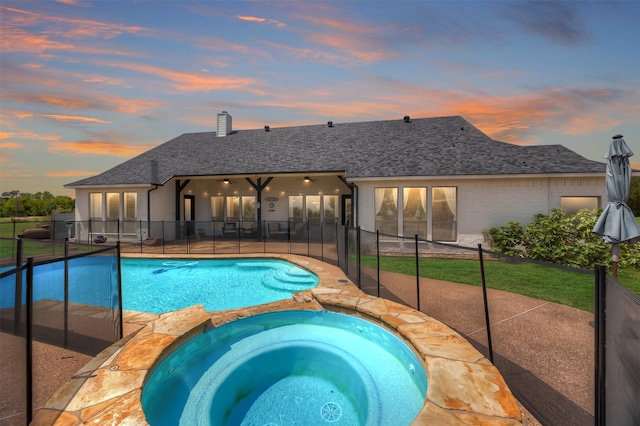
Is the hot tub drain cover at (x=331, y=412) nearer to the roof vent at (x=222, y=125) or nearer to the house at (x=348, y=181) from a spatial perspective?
the house at (x=348, y=181)

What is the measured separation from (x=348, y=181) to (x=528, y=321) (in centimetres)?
943

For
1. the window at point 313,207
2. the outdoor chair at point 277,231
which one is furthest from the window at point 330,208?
the outdoor chair at point 277,231

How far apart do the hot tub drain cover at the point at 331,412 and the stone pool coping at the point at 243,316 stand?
1.21 meters

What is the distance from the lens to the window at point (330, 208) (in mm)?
16906

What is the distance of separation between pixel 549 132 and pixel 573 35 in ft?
18.1

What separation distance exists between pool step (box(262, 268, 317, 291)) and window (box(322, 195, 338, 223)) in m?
7.96

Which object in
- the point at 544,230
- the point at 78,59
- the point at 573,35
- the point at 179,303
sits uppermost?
the point at 573,35

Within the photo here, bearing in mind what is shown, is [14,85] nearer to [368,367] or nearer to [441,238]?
[368,367]

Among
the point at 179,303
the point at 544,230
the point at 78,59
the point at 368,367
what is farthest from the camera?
the point at 78,59

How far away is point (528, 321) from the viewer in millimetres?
5105

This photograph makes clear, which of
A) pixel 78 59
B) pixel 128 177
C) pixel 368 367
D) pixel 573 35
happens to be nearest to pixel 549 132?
pixel 573 35

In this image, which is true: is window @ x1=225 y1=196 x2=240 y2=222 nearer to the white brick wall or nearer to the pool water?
the pool water

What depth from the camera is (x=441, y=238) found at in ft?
41.2

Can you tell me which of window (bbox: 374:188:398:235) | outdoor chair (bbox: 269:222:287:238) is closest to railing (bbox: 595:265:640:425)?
window (bbox: 374:188:398:235)
